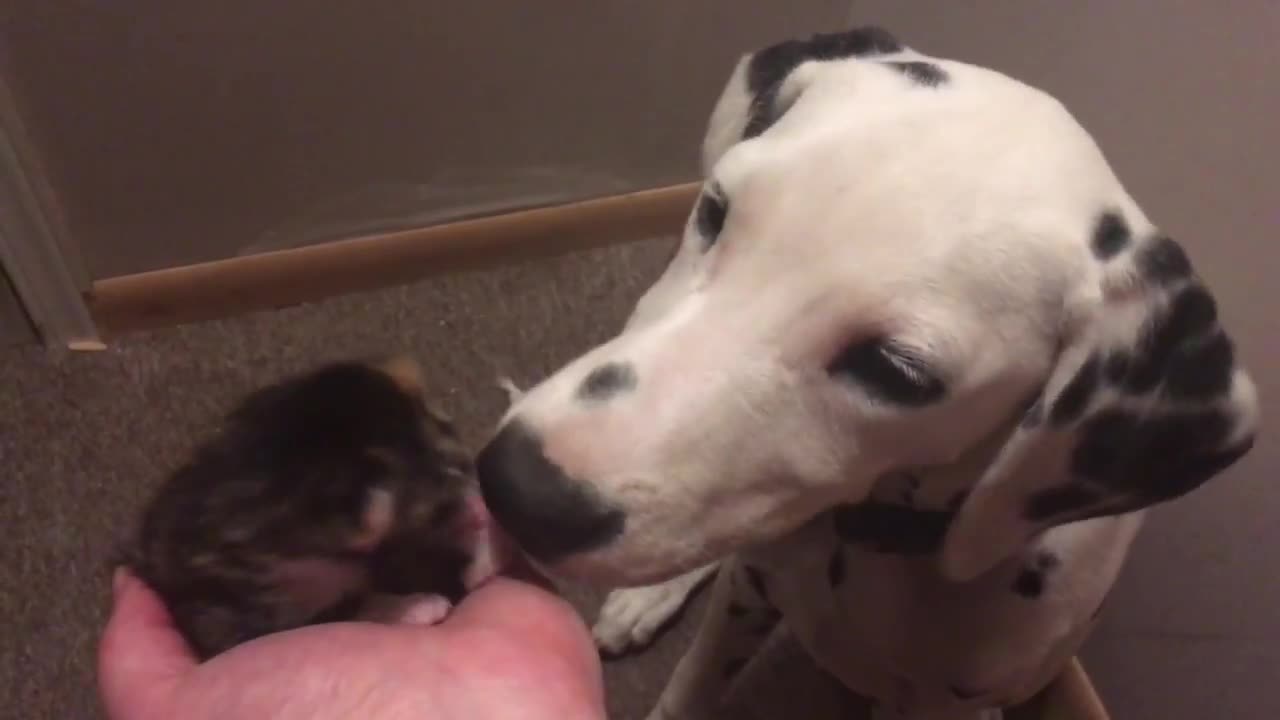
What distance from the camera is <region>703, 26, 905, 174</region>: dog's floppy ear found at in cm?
107

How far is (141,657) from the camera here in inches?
39.1

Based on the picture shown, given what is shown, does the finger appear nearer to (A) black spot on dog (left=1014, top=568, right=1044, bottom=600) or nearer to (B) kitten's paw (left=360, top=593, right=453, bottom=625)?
(B) kitten's paw (left=360, top=593, right=453, bottom=625)

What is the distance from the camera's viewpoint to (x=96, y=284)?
2012 mm

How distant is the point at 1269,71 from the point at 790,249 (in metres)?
0.76

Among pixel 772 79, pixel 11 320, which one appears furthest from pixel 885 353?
pixel 11 320

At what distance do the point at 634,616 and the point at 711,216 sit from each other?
3.07ft

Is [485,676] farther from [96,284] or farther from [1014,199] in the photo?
[96,284]

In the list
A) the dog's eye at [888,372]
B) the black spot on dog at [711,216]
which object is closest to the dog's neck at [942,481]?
the dog's eye at [888,372]

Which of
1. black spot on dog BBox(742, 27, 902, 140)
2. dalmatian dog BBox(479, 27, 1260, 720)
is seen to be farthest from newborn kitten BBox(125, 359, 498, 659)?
black spot on dog BBox(742, 27, 902, 140)

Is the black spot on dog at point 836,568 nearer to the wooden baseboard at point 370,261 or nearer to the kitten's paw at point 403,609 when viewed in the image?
the kitten's paw at point 403,609

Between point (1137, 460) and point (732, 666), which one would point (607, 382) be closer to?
point (1137, 460)

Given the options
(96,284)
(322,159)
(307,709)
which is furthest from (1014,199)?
(96,284)

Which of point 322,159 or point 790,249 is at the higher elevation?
point 790,249

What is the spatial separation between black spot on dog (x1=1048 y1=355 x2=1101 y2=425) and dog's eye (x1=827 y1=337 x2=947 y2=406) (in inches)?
3.6
